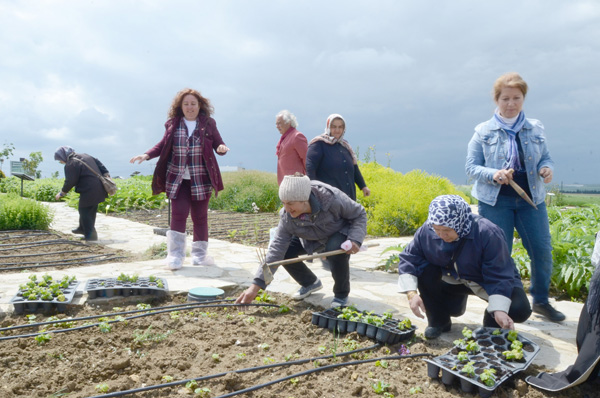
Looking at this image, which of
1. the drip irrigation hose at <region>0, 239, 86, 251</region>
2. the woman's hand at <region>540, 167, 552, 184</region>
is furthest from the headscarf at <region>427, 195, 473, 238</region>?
the drip irrigation hose at <region>0, 239, 86, 251</region>

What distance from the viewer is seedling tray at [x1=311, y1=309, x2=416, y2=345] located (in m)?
2.69

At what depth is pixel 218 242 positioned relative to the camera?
670 centimetres

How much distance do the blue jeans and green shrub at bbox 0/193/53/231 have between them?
749cm

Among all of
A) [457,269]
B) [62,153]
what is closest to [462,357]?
[457,269]

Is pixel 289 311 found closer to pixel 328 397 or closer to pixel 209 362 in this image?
pixel 209 362

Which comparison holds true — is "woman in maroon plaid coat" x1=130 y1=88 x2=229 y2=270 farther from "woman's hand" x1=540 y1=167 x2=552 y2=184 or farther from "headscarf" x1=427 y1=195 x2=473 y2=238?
"woman's hand" x1=540 y1=167 x2=552 y2=184

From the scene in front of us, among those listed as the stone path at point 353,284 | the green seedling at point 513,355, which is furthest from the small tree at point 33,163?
the green seedling at point 513,355

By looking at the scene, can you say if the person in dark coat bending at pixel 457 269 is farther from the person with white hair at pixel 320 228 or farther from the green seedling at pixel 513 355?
the person with white hair at pixel 320 228

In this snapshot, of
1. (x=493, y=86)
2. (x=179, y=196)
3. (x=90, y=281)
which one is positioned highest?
(x=493, y=86)

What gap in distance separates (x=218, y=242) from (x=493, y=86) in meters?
4.53

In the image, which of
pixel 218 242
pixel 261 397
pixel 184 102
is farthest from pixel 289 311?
pixel 218 242

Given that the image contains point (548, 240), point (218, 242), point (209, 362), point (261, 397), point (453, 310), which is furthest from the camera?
point (218, 242)

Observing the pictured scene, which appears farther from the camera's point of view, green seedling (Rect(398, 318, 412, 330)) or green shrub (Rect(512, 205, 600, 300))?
green shrub (Rect(512, 205, 600, 300))

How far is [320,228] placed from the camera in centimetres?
327
